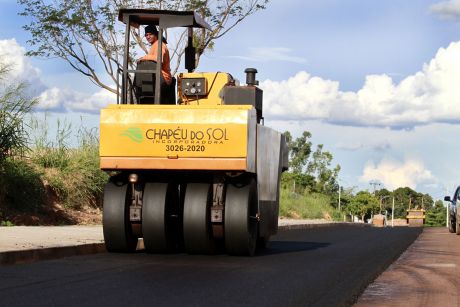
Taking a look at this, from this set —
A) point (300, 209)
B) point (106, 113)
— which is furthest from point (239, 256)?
point (300, 209)

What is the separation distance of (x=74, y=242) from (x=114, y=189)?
3.20 feet

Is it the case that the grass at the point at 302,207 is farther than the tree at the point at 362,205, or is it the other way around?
the tree at the point at 362,205

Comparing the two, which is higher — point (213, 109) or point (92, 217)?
point (213, 109)

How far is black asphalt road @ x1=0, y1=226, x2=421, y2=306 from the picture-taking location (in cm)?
726

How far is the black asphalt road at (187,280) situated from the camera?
7258 millimetres

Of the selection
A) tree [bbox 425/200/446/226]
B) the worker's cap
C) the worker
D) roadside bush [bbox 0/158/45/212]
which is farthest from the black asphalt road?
tree [bbox 425/200/446/226]

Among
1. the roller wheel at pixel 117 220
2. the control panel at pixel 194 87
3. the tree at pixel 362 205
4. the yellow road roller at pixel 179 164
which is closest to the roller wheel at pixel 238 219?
the yellow road roller at pixel 179 164

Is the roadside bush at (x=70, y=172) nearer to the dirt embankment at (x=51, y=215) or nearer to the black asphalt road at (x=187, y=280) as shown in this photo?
the dirt embankment at (x=51, y=215)

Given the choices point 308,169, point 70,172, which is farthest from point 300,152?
point 70,172

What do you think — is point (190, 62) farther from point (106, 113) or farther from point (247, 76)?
point (106, 113)

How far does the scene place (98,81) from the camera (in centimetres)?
2872

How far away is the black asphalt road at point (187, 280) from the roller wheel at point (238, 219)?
0.20 metres

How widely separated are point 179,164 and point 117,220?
4.25 feet

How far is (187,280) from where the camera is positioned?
8742mm
